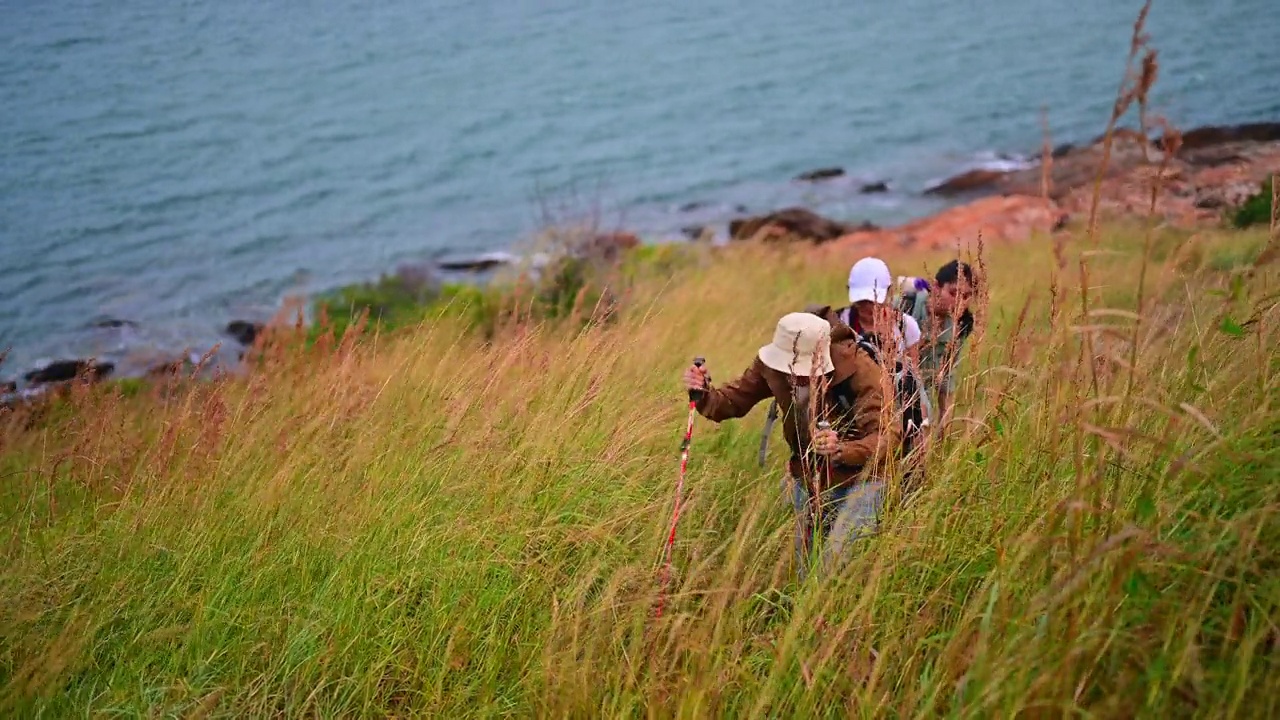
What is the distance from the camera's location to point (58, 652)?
3.20m

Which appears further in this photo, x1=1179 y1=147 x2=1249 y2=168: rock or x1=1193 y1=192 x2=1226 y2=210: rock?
x1=1179 y1=147 x2=1249 y2=168: rock

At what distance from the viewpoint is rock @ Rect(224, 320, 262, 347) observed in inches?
581

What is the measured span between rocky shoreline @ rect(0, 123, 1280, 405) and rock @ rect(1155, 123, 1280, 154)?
0.02 m

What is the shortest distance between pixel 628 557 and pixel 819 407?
39.0 inches

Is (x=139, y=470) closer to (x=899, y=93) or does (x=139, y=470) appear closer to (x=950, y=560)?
(x=950, y=560)

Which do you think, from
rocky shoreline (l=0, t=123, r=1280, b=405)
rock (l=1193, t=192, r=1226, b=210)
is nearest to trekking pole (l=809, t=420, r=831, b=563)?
rocky shoreline (l=0, t=123, r=1280, b=405)

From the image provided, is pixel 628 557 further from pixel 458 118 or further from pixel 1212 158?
pixel 458 118

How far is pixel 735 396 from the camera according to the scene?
13.6ft

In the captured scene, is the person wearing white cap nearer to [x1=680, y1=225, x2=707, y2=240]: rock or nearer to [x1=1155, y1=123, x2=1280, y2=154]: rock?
[x1=680, y1=225, x2=707, y2=240]: rock

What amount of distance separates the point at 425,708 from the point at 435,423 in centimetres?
162

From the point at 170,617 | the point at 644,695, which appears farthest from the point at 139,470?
the point at 644,695

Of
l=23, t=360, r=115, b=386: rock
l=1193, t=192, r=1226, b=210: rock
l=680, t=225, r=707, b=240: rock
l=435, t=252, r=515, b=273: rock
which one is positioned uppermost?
l=23, t=360, r=115, b=386: rock

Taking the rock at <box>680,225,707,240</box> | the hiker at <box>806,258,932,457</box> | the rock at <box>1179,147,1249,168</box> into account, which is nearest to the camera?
the hiker at <box>806,258,932,457</box>

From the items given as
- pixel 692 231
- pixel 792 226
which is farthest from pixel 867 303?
pixel 692 231
